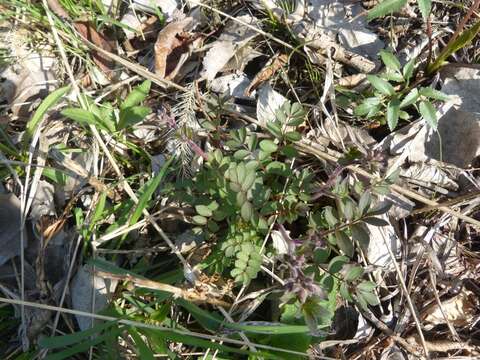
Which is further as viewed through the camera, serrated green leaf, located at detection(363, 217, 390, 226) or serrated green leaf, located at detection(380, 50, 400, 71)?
serrated green leaf, located at detection(380, 50, 400, 71)

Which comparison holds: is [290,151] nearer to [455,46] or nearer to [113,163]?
[113,163]

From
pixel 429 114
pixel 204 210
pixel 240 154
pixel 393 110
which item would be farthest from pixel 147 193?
pixel 429 114

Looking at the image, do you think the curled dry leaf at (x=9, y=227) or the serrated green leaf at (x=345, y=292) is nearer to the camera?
the serrated green leaf at (x=345, y=292)

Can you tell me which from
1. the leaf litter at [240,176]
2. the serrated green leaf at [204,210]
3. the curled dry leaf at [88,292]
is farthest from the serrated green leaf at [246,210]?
the curled dry leaf at [88,292]

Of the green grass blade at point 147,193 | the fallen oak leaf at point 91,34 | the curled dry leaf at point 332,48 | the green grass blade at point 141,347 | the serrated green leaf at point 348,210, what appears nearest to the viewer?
the serrated green leaf at point 348,210

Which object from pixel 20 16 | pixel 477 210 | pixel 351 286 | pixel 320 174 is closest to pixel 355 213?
pixel 351 286

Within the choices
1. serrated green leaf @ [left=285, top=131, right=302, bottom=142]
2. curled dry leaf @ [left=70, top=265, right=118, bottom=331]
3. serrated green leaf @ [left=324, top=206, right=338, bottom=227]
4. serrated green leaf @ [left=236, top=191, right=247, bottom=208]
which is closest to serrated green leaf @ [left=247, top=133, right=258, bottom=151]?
serrated green leaf @ [left=285, top=131, right=302, bottom=142]

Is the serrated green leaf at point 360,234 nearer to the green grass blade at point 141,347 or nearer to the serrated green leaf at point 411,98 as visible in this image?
the serrated green leaf at point 411,98

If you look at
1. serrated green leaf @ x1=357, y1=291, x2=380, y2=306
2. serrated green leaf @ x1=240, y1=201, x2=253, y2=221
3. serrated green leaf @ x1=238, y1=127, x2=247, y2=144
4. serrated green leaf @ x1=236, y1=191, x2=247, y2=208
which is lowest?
serrated green leaf @ x1=357, y1=291, x2=380, y2=306

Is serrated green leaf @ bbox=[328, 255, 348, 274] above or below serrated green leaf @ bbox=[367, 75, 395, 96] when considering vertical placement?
below

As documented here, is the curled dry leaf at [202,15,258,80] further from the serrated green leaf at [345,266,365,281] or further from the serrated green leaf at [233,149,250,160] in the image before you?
the serrated green leaf at [345,266,365,281]
